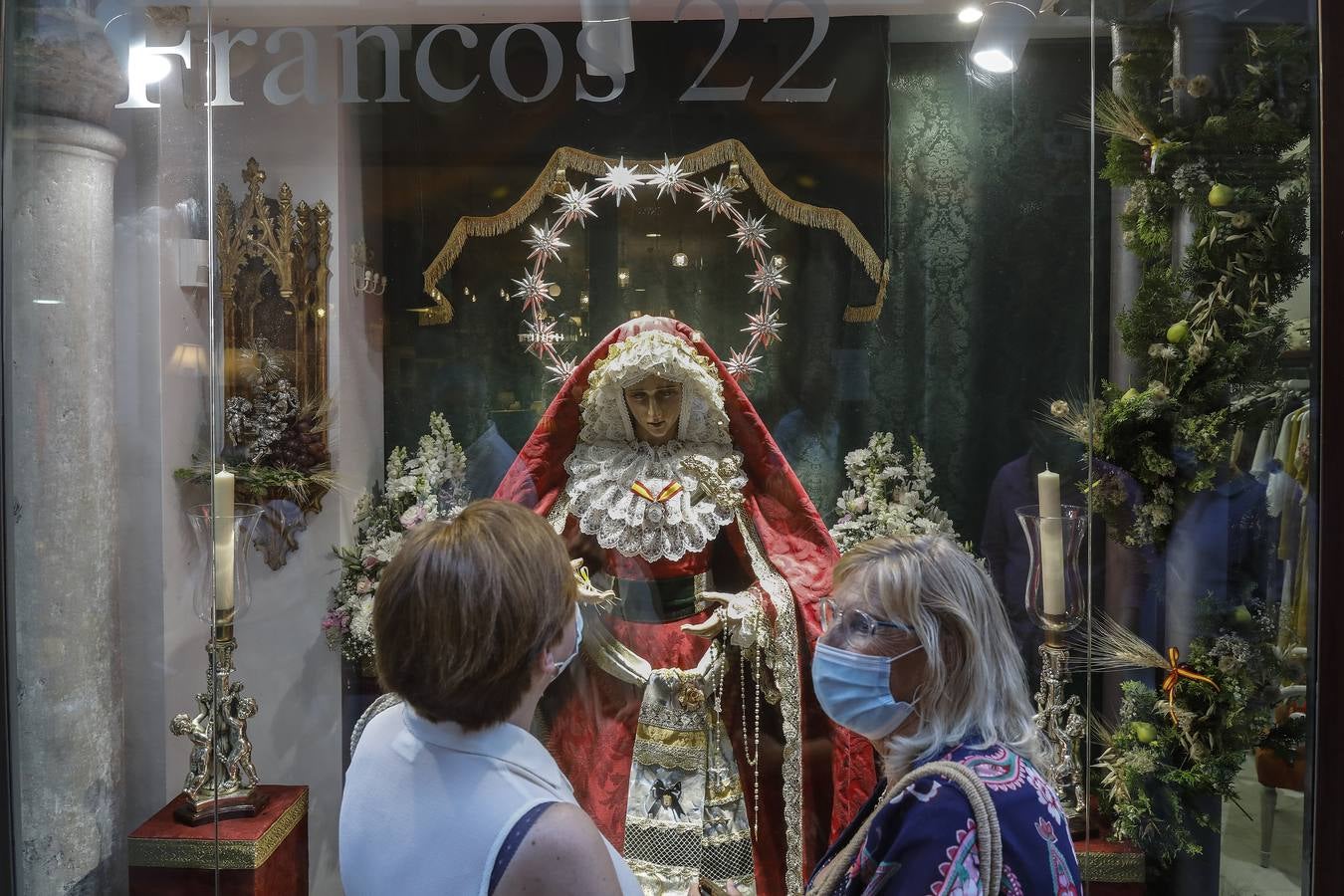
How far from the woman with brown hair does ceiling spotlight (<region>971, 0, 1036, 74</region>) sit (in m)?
2.26

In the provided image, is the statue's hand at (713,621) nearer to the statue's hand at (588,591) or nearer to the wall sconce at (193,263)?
the statue's hand at (588,591)

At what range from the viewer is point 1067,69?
9.22 ft

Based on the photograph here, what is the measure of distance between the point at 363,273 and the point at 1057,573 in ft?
7.38

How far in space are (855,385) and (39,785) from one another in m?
2.53

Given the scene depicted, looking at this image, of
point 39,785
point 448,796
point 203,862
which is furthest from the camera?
point 203,862

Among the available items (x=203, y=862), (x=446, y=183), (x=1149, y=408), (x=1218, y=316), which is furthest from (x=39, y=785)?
(x=1218, y=316)

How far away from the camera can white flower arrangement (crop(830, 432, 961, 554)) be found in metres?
3.02

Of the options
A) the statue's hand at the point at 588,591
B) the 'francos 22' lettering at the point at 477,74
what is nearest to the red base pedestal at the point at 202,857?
the statue's hand at the point at 588,591

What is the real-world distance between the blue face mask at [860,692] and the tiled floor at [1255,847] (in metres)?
1.26

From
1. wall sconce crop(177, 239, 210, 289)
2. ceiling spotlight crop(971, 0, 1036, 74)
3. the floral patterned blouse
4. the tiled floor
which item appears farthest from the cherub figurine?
ceiling spotlight crop(971, 0, 1036, 74)

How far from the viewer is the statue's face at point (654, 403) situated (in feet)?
9.33

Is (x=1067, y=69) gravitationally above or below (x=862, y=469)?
above

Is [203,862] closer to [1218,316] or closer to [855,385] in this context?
[855,385]

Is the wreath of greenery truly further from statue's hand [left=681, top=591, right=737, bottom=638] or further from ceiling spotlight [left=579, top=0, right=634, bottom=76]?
ceiling spotlight [left=579, top=0, right=634, bottom=76]
